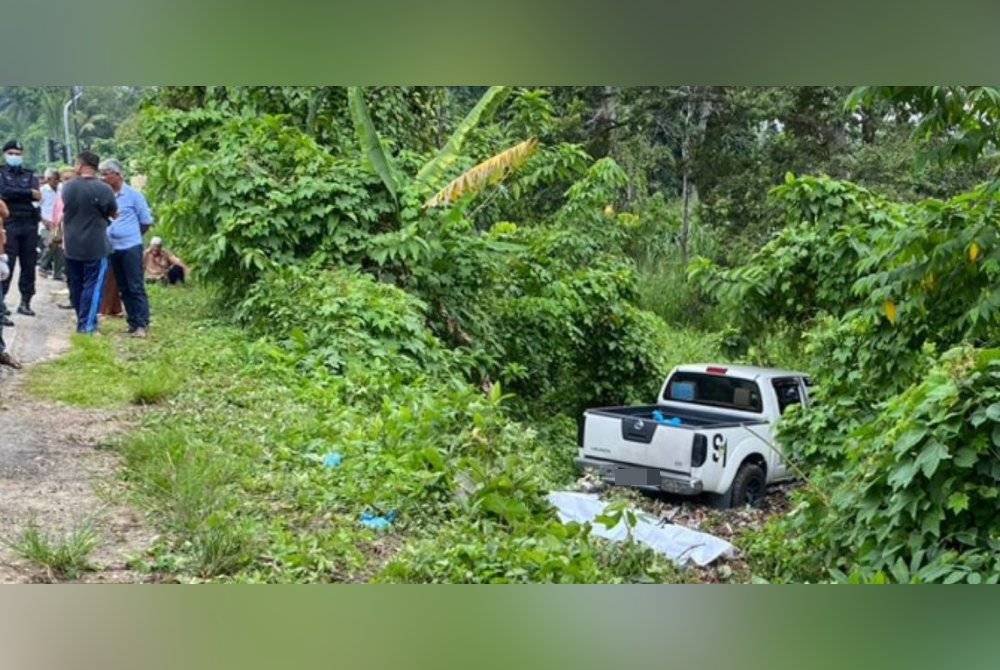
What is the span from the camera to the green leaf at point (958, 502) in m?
3.63

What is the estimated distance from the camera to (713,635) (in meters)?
3.61

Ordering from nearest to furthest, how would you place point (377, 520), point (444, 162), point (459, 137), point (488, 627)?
point (488, 627), point (377, 520), point (459, 137), point (444, 162)

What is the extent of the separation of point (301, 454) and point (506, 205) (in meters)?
1.20

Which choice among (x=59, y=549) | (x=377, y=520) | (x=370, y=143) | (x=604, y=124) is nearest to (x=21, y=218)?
(x=59, y=549)

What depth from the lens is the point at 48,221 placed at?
427cm

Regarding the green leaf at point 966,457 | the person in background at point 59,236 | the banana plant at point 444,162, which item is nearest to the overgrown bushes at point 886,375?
the green leaf at point 966,457

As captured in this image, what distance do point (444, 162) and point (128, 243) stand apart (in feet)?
3.90

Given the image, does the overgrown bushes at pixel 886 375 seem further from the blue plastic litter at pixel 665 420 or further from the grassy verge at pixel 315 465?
the grassy verge at pixel 315 465

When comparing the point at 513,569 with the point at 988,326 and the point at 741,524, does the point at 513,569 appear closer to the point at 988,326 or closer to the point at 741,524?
the point at 741,524

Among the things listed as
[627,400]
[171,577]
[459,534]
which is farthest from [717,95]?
[171,577]

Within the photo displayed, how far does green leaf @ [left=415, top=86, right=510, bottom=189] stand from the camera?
4.21 metres

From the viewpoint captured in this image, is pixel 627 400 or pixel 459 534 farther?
pixel 627 400

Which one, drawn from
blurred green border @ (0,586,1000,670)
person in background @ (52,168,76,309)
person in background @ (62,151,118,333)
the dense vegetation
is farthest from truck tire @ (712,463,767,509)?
person in background @ (52,168,76,309)

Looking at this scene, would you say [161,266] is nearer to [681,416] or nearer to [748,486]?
[681,416]
